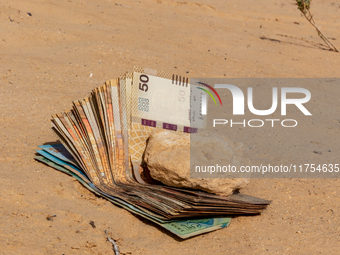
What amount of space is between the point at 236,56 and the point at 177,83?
125 inches

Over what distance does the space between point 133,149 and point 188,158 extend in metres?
0.65

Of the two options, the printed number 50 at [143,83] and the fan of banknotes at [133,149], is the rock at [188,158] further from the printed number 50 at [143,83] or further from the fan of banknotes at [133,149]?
the printed number 50 at [143,83]

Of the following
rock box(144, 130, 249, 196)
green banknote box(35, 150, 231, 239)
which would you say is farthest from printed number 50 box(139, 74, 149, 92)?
green banknote box(35, 150, 231, 239)

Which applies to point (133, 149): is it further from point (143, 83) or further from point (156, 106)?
point (143, 83)

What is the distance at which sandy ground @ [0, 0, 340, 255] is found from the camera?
281cm

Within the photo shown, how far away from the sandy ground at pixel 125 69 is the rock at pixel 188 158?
0.35 metres

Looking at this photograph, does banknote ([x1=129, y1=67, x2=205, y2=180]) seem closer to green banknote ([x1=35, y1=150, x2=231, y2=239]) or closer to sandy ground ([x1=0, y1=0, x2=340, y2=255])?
green banknote ([x1=35, y1=150, x2=231, y2=239])

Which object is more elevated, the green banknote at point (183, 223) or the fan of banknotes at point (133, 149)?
the fan of banknotes at point (133, 149)

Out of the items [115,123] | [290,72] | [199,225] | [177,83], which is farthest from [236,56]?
[199,225]

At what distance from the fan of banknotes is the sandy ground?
0.37 ft

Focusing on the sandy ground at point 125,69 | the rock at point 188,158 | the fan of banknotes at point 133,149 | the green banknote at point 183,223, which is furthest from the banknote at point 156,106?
the sandy ground at point 125,69

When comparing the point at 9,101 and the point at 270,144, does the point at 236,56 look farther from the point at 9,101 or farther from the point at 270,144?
the point at 9,101

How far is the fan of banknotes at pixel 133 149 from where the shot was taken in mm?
2963

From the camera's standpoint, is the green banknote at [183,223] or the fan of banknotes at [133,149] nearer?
the green banknote at [183,223]
